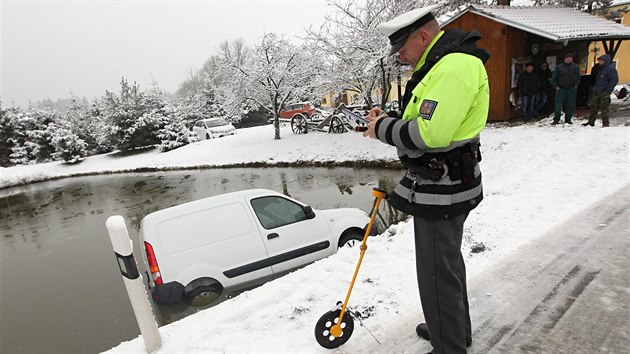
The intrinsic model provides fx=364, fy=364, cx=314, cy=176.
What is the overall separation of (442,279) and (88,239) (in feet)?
37.2

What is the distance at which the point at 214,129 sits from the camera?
2897 cm

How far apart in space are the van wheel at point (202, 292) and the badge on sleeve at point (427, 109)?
171 inches

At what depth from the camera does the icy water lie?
5580mm

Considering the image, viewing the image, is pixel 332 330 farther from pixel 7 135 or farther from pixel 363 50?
pixel 7 135

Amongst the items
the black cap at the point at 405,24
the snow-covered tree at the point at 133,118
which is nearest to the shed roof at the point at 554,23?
the black cap at the point at 405,24

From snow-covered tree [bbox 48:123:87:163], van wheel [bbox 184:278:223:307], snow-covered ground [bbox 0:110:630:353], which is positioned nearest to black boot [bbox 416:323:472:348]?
snow-covered ground [bbox 0:110:630:353]

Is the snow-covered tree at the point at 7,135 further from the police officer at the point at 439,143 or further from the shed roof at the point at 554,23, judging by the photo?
the police officer at the point at 439,143

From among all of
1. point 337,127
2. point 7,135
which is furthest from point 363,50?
point 7,135

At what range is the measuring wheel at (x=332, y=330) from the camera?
2.66 metres

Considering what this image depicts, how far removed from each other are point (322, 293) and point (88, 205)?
53.1 feet

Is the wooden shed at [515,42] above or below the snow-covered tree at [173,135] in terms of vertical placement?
above

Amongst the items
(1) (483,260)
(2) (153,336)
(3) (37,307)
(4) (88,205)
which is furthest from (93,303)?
(4) (88,205)

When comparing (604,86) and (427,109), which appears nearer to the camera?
(427,109)

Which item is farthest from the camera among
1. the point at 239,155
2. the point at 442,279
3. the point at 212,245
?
the point at 239,155
